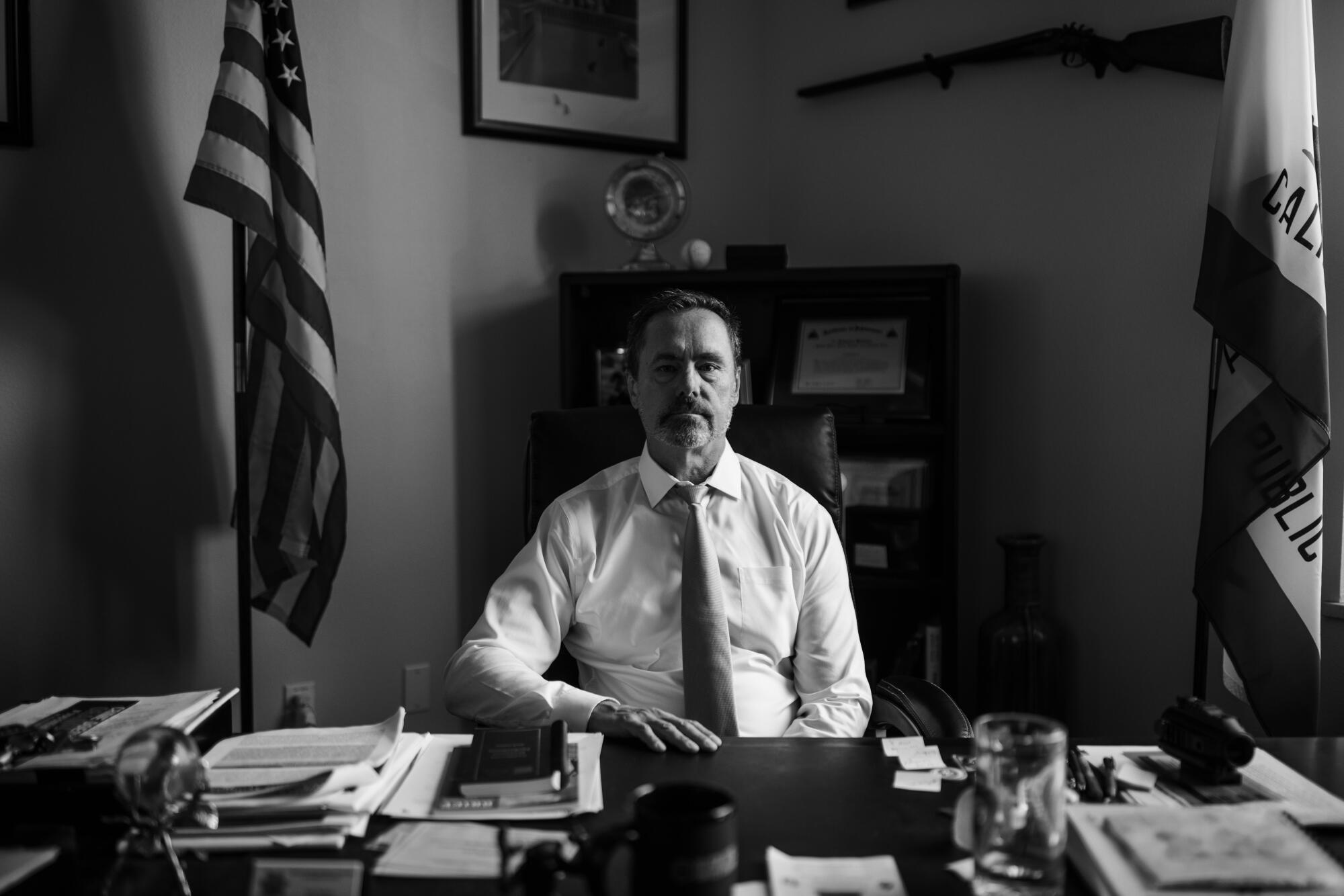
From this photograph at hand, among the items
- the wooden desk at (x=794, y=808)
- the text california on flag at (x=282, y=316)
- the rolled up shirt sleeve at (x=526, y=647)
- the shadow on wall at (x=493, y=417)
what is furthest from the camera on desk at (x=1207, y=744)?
the shadow on wall at (x=493, y=417)

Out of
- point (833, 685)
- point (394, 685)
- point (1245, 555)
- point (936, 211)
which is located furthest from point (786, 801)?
point (936, 211)

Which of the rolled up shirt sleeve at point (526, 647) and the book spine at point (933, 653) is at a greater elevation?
the rolled up shirt sleeve at point (526, 647)

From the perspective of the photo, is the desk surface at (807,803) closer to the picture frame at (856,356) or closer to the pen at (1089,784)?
the pen at (1089,784)

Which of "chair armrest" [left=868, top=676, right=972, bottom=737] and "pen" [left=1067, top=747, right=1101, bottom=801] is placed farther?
"chair armrest" [left=868, top=676, right=972, bottom=737]

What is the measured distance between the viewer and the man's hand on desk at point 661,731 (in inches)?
46.6

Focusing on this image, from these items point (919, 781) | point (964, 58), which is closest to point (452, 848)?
point (919, 781)

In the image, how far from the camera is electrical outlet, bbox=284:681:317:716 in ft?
8.63

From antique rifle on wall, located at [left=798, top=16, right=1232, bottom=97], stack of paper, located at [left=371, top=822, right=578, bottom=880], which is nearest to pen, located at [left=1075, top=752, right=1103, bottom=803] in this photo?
stack of paper, located at [left=371, top=822, right=578, bottom=880]

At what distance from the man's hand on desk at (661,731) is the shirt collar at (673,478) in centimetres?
57

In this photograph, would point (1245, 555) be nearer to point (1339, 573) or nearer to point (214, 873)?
point (1339, 573)

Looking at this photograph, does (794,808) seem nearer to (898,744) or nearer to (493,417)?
(898,744)

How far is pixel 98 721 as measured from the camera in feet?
3.83

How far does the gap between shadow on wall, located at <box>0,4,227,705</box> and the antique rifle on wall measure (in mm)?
1852

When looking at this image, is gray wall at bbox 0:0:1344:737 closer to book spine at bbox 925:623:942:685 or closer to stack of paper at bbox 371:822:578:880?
book spine at bbox 925:623:942:685
